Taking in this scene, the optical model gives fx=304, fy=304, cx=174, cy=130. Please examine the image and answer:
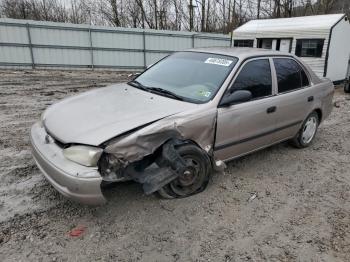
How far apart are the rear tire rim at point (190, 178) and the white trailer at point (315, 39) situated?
39.0 feet

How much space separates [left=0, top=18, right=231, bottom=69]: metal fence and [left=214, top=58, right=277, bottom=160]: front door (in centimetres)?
1398

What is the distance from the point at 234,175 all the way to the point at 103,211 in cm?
178

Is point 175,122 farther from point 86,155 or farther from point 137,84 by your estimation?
point 137,84

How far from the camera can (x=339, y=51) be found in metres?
14.3

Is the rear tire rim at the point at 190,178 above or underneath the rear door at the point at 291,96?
underneath

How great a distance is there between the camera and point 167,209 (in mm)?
3215

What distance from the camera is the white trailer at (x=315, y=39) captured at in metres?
13.6

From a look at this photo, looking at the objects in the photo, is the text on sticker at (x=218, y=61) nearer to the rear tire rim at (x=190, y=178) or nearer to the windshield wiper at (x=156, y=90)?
the windshield wiper at (x=156, y=90)

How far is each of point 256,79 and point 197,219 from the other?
77.7 inches

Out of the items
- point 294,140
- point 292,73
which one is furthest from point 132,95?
point 294,140

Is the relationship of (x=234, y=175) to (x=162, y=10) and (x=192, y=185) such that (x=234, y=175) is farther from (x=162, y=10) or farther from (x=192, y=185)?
(x=162, y=10)

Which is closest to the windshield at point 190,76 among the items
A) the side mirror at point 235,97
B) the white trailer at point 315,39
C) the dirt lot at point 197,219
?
the side mirror at point 235,97

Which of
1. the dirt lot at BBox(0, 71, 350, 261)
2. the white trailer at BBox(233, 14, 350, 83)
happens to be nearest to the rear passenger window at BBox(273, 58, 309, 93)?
the dirt lot at BBox(0, 71, 350, 261)

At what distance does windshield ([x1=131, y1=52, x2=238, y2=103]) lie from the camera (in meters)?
3.57
